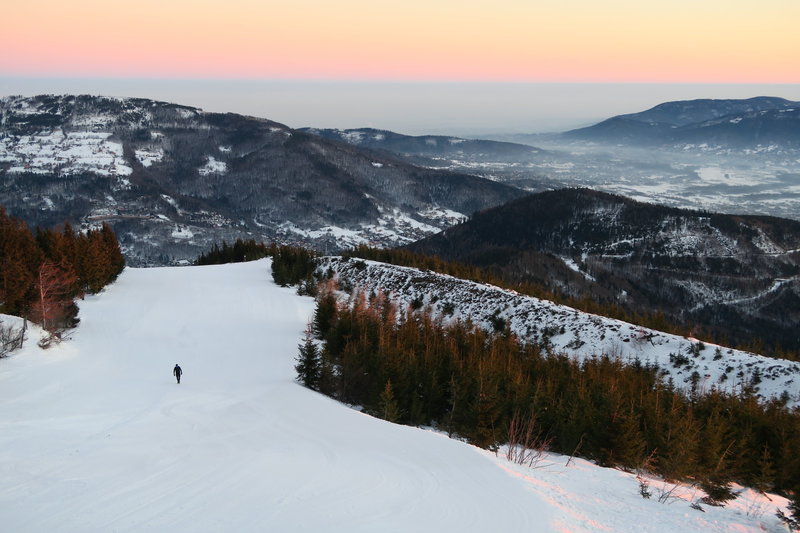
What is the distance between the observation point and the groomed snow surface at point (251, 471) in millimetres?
14305

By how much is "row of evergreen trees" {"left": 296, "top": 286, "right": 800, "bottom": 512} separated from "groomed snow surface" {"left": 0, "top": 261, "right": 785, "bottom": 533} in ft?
7.18

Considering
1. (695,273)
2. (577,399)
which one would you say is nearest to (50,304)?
(577,399)

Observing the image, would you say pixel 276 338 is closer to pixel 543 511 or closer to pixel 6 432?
pixel 6 432

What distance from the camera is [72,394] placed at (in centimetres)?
2817

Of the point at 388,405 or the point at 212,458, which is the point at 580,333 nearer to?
the point at 388,405

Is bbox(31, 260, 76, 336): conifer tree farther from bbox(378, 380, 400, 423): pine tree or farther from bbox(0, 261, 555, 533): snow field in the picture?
bbox(378, 380, 400, 423): pine tree

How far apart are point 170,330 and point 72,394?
19220 millimetres

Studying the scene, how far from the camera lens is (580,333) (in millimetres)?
53469

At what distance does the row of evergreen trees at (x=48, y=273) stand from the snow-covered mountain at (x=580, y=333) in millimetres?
32781

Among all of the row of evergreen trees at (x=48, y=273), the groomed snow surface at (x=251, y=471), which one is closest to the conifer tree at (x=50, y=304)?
the row of evergreen trees at (x=48, y=273)

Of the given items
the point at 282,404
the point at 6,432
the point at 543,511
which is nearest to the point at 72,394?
the point at 6,432

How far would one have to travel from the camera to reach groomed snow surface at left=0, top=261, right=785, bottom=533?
1430 centimetres

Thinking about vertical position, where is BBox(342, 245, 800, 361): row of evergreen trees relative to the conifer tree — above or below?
below

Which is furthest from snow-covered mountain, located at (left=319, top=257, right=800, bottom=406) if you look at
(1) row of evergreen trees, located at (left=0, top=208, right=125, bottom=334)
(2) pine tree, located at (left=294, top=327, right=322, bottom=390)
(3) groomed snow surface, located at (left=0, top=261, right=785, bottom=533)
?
(1) row of evergreen trees, located at (left=0, top=208, right=125, bottom=334)
